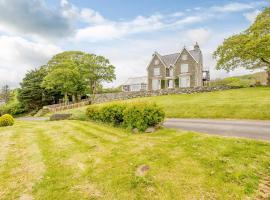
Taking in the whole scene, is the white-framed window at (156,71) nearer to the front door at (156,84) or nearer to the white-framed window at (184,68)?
the front door at (156,84)

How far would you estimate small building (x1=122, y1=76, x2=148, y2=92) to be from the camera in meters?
60.7

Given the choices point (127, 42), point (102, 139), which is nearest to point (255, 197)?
point (102, 139)

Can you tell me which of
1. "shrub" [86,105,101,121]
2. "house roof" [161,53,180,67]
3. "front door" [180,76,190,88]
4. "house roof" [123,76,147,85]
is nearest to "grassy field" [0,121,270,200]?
"shrub" [86,105,101,121]

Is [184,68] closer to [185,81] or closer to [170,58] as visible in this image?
[185,81]

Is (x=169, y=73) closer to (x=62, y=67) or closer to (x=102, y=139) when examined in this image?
(x=62, y=67)

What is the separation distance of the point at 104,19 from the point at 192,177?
1970cm

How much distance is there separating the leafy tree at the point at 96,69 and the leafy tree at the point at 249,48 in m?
27.1

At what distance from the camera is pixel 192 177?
568 centimetres

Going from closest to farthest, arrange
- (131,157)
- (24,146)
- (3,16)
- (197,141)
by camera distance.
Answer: (131,157) < (197,141) < (24,146) < (3,16)

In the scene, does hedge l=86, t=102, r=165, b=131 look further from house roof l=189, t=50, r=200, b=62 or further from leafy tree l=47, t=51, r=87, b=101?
house roof l=189, t=50, r=200, b=62

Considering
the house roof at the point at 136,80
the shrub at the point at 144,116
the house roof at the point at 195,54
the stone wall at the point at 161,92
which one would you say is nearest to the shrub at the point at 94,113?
the shrub at the point at 144,116

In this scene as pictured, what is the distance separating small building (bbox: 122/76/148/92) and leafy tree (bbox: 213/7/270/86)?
2920 cm

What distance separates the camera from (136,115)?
12.2 metres

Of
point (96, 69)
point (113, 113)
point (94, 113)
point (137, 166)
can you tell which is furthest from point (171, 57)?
point (137, 166)
